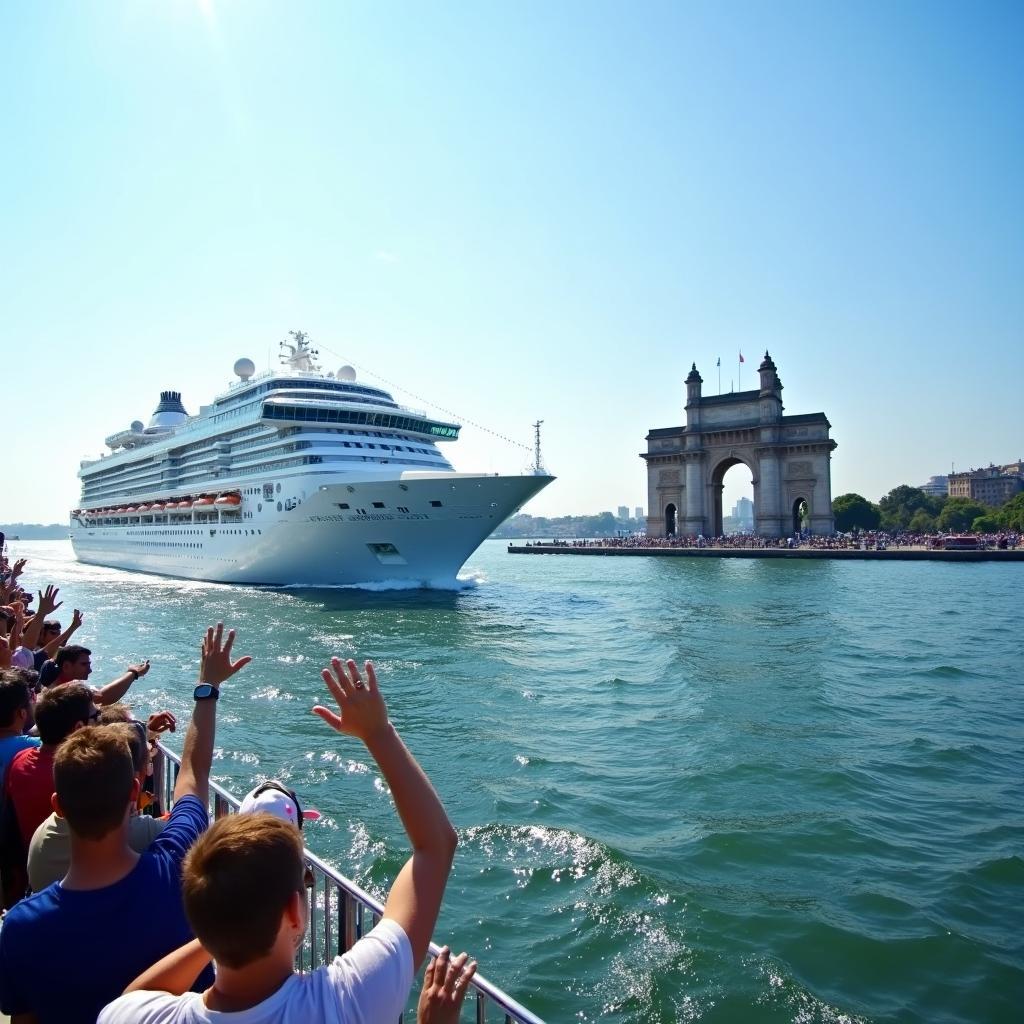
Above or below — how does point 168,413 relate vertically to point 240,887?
above

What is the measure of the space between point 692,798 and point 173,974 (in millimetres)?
7876

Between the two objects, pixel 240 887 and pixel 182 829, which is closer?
pixel 240 887

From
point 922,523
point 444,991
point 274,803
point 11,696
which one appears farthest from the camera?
point 922,523

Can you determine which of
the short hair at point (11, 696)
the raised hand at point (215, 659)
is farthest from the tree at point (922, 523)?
the short hair at point (11, 696)

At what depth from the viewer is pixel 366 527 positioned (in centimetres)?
3080

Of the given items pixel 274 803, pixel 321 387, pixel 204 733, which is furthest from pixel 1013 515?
pixel 274 803

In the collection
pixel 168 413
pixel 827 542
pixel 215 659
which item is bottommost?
pixel 215 659

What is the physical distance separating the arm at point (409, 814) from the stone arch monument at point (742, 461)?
7261cm

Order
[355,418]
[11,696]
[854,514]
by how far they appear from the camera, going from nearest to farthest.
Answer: [11,696] < [355,418] < [854,514]

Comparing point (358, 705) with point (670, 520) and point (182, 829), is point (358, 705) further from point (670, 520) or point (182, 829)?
point (670, 520)

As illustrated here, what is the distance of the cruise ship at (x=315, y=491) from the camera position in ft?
99.2

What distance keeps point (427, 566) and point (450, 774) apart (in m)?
23.0

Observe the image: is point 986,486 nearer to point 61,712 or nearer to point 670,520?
point 670,520

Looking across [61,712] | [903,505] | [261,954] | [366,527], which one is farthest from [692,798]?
[903,505]
